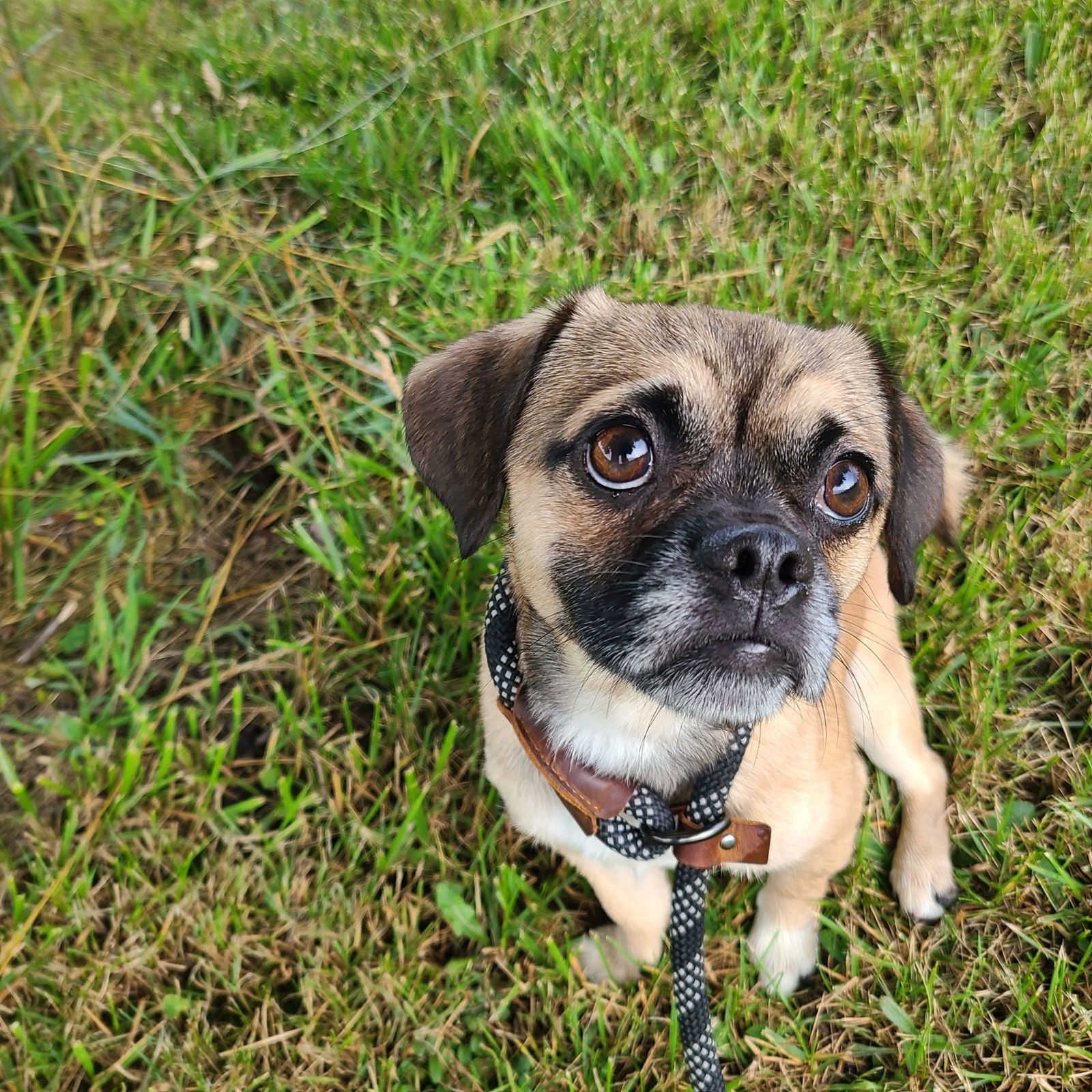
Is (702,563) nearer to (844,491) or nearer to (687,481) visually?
(687,481)

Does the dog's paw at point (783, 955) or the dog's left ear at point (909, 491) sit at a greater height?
the dog's left ear at point (909, 491)

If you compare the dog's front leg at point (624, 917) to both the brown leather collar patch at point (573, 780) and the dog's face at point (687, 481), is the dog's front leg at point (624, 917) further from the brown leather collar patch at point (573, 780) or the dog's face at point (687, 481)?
the dog's face at point (687, 481)

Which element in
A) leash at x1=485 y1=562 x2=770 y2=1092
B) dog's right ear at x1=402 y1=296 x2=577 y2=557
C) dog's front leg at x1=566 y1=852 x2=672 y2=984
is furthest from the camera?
dog's front leg at x1=566 y1=852 x2=672 y2=984

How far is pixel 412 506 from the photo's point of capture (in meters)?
3.27

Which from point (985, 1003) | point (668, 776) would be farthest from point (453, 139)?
point (985, 1003)

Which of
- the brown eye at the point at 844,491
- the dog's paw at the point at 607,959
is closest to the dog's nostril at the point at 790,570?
the brown eye at the point at 844,491

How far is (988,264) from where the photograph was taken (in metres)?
3.64

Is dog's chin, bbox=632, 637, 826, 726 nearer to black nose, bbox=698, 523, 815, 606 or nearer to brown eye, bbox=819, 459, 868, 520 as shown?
black nose, bbox=698, 523, 815, 606

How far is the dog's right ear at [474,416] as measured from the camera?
223 cm

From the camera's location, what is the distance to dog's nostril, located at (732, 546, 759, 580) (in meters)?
1.70

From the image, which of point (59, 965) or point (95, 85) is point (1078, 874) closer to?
point (59, 965)

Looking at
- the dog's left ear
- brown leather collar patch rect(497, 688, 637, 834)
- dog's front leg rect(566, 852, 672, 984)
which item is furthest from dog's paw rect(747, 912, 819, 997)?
the dog's left ear

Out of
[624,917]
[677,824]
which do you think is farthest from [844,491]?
[624,917]

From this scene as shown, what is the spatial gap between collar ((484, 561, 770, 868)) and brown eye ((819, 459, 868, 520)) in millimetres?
542
